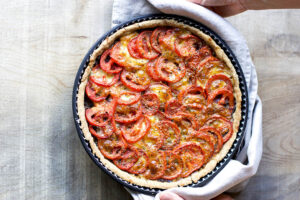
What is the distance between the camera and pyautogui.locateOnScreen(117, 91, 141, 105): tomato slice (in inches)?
107

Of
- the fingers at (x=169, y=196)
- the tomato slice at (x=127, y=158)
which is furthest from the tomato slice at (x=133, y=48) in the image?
the fingers at (x=169, y=196)

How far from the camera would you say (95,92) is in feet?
8.91

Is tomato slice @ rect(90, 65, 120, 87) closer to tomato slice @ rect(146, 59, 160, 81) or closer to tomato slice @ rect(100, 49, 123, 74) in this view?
tomato slice @ rect(100, 49, 123, 74)

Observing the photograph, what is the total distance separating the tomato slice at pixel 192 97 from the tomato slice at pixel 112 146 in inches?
22.2

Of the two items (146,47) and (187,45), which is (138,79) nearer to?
(146,47)

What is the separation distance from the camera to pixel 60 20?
2.99 m

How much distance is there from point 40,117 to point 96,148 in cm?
61

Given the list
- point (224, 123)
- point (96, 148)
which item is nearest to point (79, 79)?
point (96, 148)

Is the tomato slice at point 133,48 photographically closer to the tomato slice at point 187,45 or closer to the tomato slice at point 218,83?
the tomato slice at point 187,45

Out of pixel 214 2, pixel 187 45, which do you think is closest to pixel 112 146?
pixel 187 45

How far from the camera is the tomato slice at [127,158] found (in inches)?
108

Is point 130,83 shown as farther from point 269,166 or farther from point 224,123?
point 269,166

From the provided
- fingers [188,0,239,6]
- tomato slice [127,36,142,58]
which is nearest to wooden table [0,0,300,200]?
tomato slice [127,36,142,58]

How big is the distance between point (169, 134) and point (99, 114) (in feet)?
1.84
